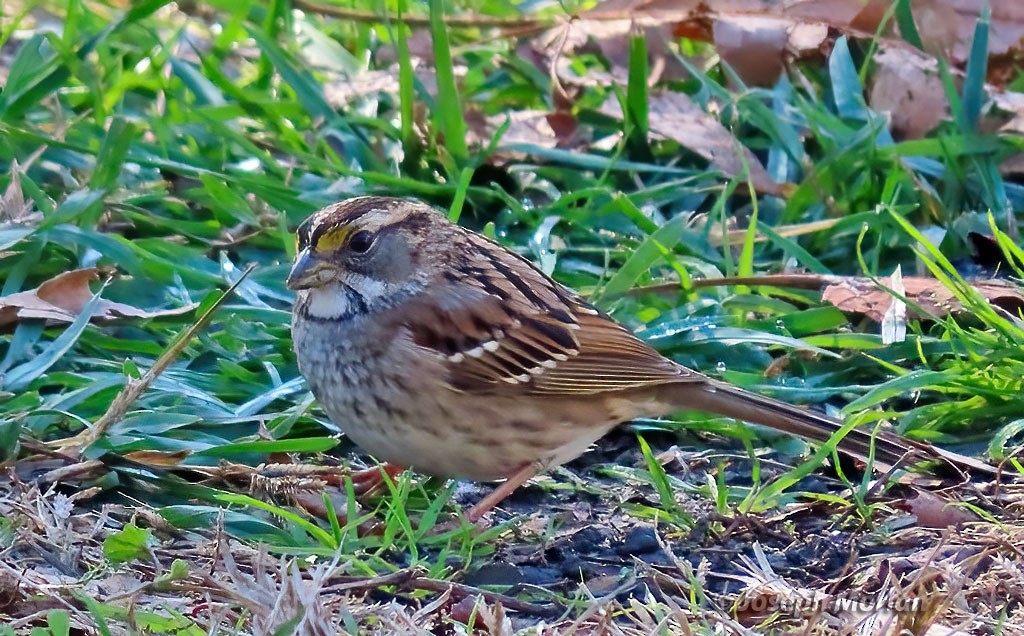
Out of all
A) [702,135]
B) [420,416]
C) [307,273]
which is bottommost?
[420,416]

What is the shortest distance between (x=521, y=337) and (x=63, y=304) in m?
1.29

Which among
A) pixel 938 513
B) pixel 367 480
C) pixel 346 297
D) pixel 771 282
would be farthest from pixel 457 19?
pixel 938 513

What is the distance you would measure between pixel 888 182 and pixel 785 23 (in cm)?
104

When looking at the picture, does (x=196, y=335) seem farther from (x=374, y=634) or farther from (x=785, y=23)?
(x=785, y=23)

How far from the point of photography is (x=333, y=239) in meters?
3.73

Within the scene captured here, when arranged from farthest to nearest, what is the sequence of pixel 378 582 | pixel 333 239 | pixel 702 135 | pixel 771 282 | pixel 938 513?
pixel 702 135 < pixel 771 282 < pixel 333 239 < pixel 938 513 < pixel 378 582

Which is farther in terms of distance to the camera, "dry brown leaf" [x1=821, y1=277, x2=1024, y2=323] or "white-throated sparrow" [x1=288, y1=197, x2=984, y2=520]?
"dry brown leaf" [x1=821, y1=277, x2=1024, y2=323]

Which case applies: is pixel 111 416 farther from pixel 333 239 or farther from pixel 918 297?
pixel 918 297

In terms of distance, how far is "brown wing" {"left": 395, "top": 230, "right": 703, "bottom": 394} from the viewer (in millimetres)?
3723

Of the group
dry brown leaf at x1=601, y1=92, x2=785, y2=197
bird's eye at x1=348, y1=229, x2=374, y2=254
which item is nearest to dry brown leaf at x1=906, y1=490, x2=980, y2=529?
bird's eye at x1=348, y1=229, x2=374, y2=254

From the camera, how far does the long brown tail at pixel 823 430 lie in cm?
366

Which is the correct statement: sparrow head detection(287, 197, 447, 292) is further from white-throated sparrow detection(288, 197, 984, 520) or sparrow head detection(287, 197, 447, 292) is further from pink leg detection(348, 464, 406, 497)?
pink leg detection(348, 464, 406, 497)

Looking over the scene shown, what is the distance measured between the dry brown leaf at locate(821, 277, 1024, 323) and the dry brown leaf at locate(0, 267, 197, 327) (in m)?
1.83

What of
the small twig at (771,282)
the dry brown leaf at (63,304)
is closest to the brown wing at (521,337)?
the small twig at (771,282)
